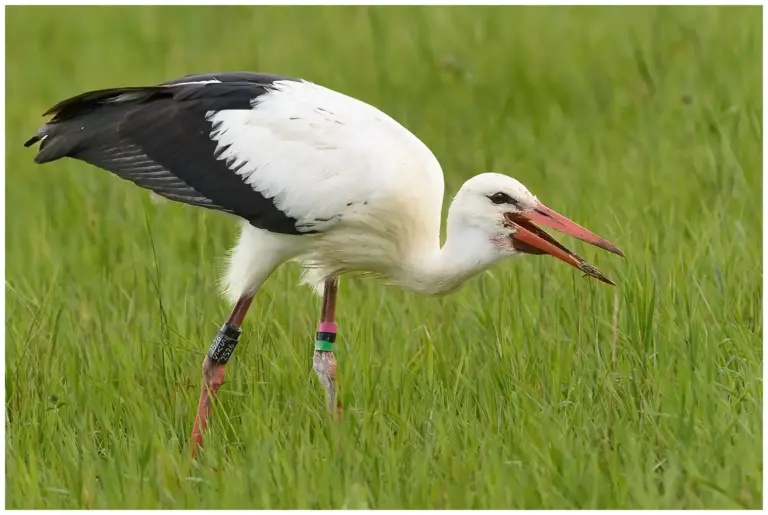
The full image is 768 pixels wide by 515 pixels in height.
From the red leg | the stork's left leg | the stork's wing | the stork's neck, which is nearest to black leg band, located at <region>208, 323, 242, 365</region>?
the red leg

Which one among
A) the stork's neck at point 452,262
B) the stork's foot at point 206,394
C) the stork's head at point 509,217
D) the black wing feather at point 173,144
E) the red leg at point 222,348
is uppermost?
the black wing feather at point 173,144

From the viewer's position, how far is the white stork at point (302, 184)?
19.3ft

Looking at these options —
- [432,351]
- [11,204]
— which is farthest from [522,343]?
[11,204]

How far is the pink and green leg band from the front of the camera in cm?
642

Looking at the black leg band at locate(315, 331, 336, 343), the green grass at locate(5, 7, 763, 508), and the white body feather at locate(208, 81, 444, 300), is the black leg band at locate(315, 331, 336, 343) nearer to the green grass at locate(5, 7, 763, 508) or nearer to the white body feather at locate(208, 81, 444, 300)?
the green grass at locate(5, 7, 763, 508)

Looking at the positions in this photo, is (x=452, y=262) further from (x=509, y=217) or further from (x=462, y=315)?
(x=462, y=315)

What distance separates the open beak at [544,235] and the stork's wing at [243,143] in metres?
0.59

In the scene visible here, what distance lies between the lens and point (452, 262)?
595cm

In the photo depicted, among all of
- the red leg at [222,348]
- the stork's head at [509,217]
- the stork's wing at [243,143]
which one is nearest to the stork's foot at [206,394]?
the red leg at [222,348]

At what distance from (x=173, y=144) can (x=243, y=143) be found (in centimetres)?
33

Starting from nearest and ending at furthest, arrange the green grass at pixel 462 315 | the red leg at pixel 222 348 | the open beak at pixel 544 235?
the green grass at pixel 462 315 → the open beak at pixel 544 235 → the red leg at pixel 222 348

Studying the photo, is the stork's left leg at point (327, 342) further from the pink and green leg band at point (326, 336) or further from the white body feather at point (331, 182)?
the white body feather at point (331, 182)

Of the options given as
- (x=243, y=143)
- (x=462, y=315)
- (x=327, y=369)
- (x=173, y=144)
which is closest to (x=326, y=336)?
(x=327, y=369)

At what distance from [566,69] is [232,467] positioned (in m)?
6.02
